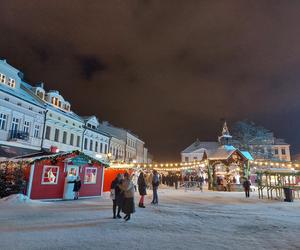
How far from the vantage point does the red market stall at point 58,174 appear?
14.7 metres

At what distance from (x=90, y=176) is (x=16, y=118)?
10767mm

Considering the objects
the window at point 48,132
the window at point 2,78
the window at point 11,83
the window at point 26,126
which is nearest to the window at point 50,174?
the window at point 26,126

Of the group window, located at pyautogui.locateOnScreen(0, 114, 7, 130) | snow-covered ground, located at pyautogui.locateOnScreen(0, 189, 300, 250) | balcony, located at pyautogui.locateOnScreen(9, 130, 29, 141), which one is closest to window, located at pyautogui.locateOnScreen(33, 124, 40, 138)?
balcony, located at pyautogui.locateOnScreen(9, 130, 29, 141)

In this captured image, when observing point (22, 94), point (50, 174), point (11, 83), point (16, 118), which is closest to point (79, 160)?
point (50, 174)

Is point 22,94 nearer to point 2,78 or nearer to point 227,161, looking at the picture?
point 2,78

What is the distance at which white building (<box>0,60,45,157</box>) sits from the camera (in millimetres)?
21641

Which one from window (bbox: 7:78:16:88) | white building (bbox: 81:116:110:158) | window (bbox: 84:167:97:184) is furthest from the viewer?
white building (bbox: 81:116:110:158)

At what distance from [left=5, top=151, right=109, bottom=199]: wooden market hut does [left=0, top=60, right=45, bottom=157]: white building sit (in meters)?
7.20

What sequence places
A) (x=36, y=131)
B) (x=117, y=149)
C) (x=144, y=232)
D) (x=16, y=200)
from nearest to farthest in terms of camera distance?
(x=144, y=232) < (x=16, y=200) < (x=36, y=131) < (x=117, y=149)

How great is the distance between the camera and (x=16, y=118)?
911 inches

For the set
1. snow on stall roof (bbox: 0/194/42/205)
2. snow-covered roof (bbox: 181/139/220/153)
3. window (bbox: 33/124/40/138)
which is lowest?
snow on stall roof (bbox: 0/194/42/205)

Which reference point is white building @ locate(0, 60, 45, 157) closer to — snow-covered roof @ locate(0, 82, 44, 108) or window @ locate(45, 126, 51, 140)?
snow-covered roof @ locate(0, 82, 44, 108)

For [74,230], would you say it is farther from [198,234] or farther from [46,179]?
[46,179]

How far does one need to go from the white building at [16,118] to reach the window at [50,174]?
7.20 metres
